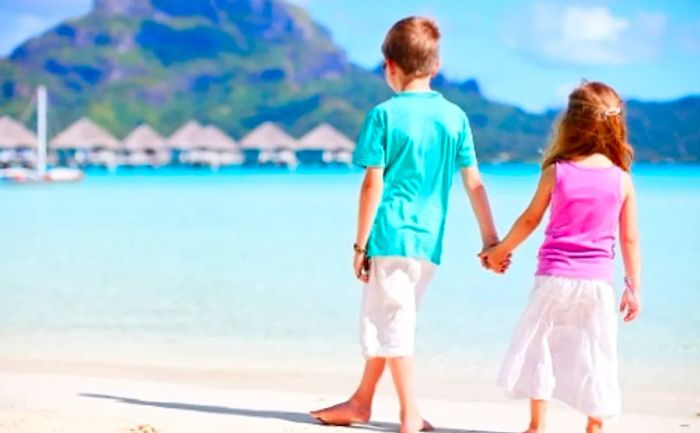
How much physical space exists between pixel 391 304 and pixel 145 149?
202 ft

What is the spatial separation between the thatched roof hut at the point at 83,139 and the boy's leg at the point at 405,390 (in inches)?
2287

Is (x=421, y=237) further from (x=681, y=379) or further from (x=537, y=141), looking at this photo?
(x=537, y=141)

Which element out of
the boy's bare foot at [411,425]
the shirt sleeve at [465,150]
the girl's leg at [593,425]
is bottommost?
the boy's bare foot at [411,425]

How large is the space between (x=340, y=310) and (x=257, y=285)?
1597 mm

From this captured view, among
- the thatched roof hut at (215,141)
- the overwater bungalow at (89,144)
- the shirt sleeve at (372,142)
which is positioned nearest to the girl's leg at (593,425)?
the shirt sleeve at (372,142)

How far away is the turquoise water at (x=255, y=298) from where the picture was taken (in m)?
5.07

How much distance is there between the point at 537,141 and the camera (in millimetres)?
65875

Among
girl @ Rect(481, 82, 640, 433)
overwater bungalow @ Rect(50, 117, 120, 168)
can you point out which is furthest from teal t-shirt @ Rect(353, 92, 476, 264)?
overwater bungalow @ Rect(50, 117, 120, 168)

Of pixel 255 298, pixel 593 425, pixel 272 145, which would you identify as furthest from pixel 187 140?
pixel 593 425

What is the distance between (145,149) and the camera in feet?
206

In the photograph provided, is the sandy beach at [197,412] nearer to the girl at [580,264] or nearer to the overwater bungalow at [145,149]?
the girl at [580,264]

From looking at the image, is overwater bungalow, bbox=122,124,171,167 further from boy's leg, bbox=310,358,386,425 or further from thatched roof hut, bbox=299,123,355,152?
boy's leg, bbox=310,358,386,425

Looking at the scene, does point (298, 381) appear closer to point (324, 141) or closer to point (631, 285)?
point (631, 285)

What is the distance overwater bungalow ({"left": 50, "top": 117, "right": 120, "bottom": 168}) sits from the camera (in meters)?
59.5
